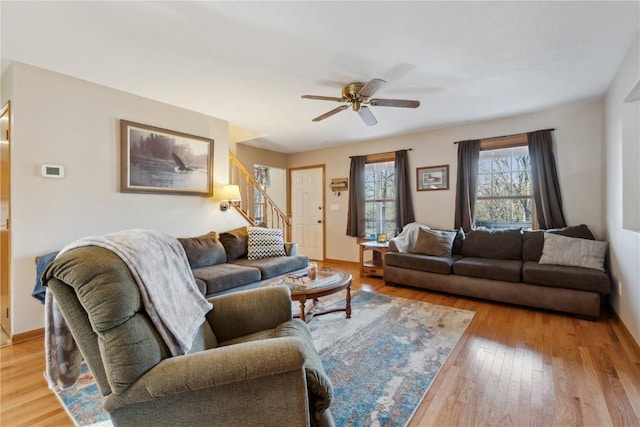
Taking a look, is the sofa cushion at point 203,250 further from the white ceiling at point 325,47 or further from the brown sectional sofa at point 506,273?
the brown sectional sofa at point 506,273

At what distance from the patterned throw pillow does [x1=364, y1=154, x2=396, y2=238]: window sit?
2065mm

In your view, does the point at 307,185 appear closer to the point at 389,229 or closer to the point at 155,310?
the point at 389,229

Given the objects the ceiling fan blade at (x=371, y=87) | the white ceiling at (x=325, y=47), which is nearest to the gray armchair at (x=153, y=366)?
the white ceiling at (x=325, y=47)

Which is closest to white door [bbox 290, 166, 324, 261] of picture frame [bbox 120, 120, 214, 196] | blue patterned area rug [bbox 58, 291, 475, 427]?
picture frame [bbox 120, 120, 214, 196]

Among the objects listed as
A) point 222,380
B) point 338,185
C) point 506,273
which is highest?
point 338,185

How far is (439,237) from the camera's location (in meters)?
3.97

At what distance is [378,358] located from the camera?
2133 millimetres

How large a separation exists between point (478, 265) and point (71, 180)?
448 cm

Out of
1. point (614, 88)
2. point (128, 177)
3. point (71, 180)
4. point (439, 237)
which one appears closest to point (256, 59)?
point (128, 177)

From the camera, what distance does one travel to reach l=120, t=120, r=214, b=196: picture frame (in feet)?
10.4

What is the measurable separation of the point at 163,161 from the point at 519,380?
4017 mm

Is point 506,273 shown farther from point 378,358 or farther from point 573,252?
point 378,358

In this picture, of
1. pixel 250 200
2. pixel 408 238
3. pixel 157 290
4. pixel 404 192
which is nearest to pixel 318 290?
pixel 157 290

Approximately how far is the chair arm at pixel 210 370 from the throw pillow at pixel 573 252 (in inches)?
135
